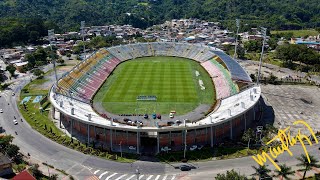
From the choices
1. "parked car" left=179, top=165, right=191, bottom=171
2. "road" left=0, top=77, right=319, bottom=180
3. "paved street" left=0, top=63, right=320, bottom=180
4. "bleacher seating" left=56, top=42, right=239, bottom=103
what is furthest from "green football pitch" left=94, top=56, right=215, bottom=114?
"parked car" left=179, top=165, right=191, bottom=171

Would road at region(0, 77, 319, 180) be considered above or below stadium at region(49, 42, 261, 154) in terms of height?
below

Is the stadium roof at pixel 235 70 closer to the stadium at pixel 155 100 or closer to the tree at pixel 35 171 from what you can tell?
the stadium at pixel 155 100

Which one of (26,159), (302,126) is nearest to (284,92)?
(302,126)

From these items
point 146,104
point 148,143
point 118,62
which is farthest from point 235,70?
point 118,62

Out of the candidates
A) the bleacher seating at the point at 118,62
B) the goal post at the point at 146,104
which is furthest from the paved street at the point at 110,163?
the goal post at the point at 146,104

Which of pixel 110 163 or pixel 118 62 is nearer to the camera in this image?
pixel 110 163

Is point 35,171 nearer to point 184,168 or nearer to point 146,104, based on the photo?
point 184,168

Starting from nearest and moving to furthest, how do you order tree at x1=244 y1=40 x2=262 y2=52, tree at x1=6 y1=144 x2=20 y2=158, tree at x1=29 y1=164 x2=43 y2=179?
tree at x1=29 y1=164 x2=43 y2=179 → tree at x1=6 y1=144 x2=20 y2=158 → tree at x1=244 y1=40 x2=262 y2=52

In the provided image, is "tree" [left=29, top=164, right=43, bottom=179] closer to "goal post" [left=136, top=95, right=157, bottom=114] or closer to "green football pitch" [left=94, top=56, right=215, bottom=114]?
"green football pitch" [left=94, top=56, right=215, bottom=114]

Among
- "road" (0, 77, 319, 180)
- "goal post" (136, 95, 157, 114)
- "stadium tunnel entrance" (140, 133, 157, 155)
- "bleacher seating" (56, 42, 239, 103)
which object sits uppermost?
"bleacher seating" (56, 42, 239, 103)
